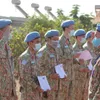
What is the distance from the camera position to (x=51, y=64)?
27.7 feet

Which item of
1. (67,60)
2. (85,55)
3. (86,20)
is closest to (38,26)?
(86,20)

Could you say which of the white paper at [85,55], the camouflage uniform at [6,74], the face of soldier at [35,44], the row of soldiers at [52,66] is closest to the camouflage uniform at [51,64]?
the row of soldiers at [52,66]

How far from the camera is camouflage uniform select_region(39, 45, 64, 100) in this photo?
328 inches

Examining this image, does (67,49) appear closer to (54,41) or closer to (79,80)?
(54,41)

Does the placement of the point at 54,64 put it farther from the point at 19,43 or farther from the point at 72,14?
the point at 72,14

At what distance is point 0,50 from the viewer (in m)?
6.73

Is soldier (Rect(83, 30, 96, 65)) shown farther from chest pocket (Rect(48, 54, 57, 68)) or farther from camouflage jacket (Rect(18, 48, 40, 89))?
camouflage jacket (Rect(18, 48, 40, 89))

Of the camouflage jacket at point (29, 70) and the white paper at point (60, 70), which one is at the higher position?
the camouflage jacket at point (29, 70)

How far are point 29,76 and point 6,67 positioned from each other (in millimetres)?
934

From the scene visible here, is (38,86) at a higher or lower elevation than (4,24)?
lower

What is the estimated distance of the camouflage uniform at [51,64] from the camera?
8336mm

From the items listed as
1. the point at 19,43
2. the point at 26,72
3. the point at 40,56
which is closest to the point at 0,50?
the point at 26,72

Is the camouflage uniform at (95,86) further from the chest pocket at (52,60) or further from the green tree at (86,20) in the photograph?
the green tree at (86,20)

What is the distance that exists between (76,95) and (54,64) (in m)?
1.50
